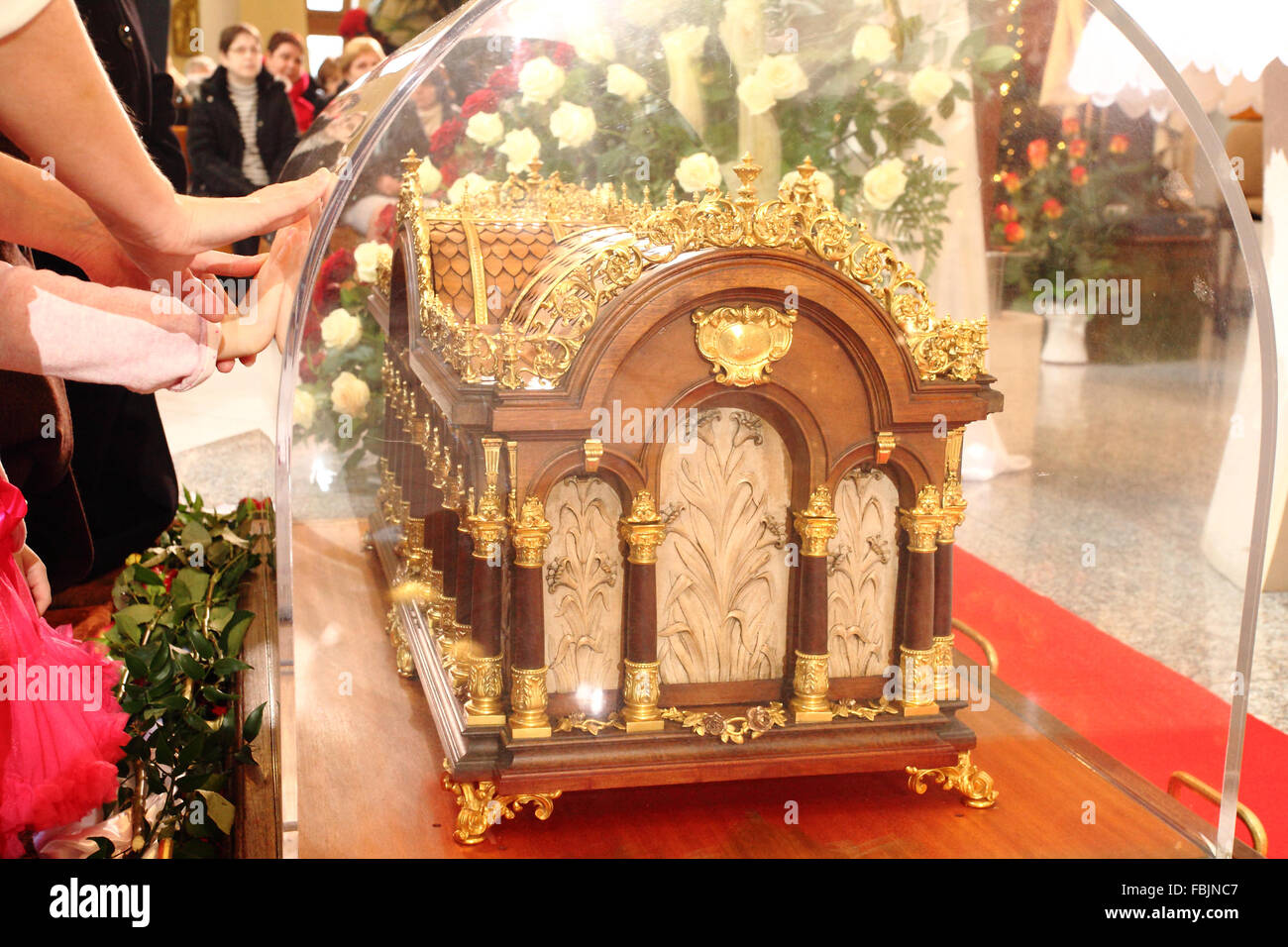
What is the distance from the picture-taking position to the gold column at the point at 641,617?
178 cm

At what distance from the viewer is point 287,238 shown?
5.06ft

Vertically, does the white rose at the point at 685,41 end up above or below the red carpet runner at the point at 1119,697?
above

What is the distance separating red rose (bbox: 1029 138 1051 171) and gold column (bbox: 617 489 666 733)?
98 cm

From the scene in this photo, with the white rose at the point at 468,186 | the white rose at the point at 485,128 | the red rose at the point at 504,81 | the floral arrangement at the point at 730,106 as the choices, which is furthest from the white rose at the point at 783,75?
the white rose at the point at 468,186

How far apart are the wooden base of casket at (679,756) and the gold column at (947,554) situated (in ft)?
0.14

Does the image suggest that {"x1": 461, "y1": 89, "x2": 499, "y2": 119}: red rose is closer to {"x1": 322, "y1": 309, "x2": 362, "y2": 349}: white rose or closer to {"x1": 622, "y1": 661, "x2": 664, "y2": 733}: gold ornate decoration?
{"x1": 322, "y1": 309, "x2": 362, "y2": 349}: white rose

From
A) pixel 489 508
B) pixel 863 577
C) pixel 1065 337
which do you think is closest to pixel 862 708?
pixel 863 577

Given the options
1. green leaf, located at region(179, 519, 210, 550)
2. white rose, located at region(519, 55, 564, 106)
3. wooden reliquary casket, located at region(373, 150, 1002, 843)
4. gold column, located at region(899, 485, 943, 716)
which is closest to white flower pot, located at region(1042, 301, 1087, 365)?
wooden reliquary casket, located at region(373, 150, 1002, 843)

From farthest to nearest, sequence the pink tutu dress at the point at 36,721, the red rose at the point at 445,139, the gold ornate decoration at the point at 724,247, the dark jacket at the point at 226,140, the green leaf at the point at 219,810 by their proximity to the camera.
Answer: the dark jacket at the point at 226,140, the red rose at the point at 445,139, the green leaf at the point at 219,810, the gold ornate decoration at the point at 724,247, the pink tutu dress at the point at 36,721

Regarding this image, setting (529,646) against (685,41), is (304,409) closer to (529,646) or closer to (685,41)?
(529,646)

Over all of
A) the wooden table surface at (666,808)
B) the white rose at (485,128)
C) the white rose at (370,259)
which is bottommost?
the wooden table surface at (666,808)

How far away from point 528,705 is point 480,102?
48.3 inches

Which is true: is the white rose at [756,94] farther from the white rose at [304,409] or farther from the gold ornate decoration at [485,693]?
the gold ornate decoration at [485,693]
